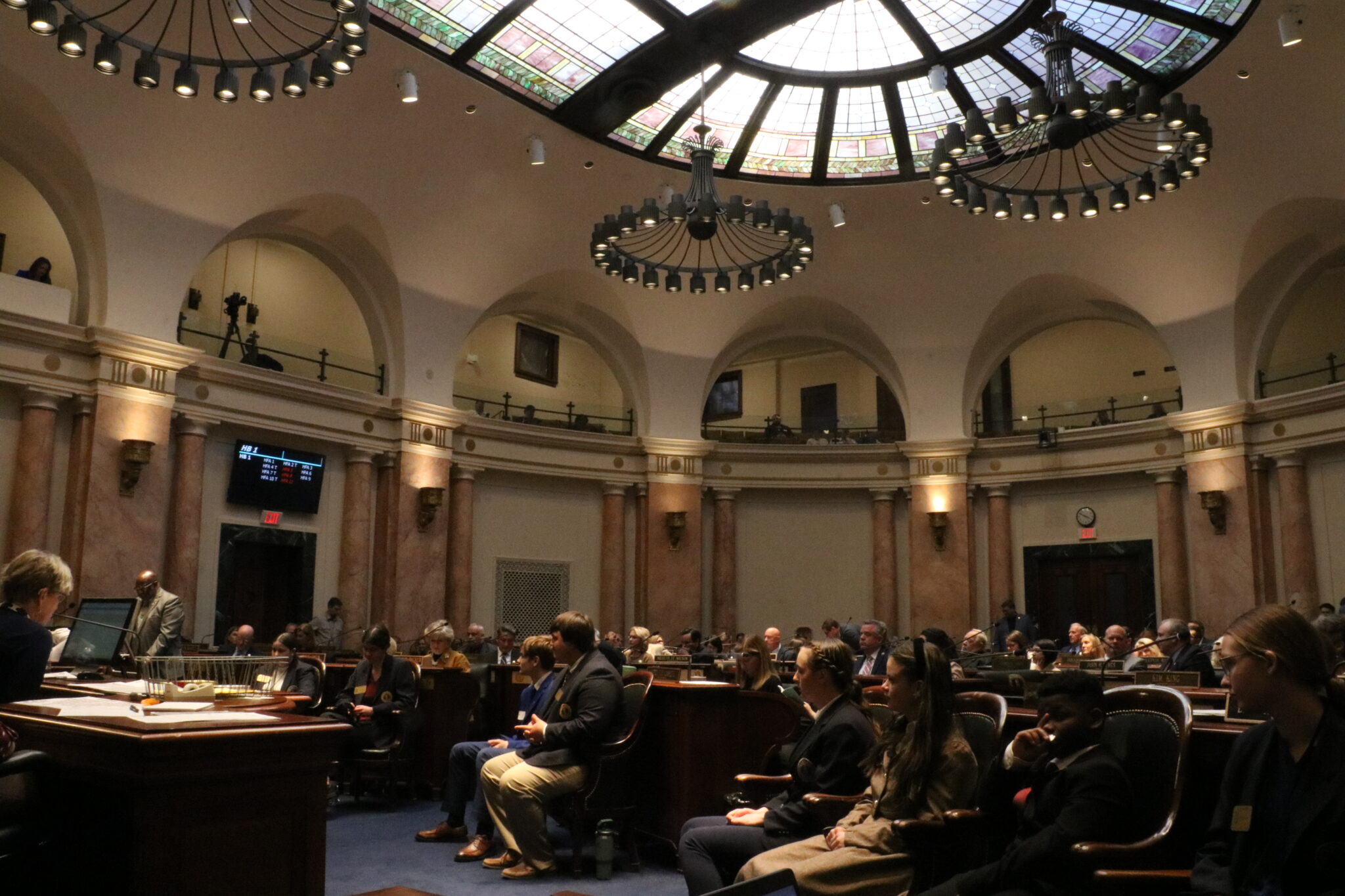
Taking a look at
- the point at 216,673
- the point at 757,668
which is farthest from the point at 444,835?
the point at 216,673

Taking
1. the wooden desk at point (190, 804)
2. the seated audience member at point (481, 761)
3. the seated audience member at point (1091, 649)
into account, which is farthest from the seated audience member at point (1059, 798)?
the seated audience member at point (1091, 649)

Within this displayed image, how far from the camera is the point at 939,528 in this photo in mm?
17578

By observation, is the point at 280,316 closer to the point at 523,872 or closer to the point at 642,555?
the point at 642,555

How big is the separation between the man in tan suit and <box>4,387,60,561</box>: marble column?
176 inches

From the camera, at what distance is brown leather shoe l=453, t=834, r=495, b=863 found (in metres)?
6.27

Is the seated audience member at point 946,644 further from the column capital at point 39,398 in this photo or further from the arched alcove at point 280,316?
the column capital at point 39,398

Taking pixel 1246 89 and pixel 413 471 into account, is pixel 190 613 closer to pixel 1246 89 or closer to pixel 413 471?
pixel 413 471

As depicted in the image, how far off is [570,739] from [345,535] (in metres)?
9.98

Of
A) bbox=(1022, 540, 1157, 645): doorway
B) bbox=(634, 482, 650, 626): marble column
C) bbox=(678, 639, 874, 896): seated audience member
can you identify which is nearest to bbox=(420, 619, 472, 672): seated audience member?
bbox=(678, 639, 874, 896): seated audience member

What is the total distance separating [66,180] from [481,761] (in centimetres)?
939

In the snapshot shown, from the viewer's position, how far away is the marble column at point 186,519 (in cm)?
1271

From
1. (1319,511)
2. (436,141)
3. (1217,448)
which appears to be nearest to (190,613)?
(436,141)

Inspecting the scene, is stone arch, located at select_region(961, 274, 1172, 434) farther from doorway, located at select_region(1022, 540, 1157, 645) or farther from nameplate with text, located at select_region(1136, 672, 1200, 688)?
nameplate with text, located at select_region(1136, 672, 1200, 688)

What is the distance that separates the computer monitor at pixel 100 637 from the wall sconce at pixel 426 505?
30.9 ft
